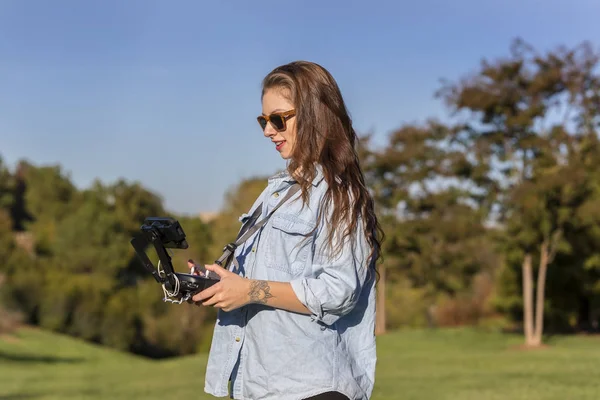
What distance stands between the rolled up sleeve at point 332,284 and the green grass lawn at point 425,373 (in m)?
11.0

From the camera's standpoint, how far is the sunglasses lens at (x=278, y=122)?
267cm

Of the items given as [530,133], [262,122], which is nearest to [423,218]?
[530,133]

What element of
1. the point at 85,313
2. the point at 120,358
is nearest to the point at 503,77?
the point at 120,358

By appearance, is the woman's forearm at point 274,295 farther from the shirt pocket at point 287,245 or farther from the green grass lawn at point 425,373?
the green grass lawn at point 425,373

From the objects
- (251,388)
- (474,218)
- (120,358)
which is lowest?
(120,358)

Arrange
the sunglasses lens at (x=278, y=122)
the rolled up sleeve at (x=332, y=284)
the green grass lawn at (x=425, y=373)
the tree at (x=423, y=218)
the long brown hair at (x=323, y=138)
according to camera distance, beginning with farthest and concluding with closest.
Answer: the tree at (x=423, y=218), the green grass lawn at (x=425, y=373), the sunglasses lens at (x=278, y=122), the long brown hair at (x=323, y=138), the rolled up sleeve at (x=332, y=284)

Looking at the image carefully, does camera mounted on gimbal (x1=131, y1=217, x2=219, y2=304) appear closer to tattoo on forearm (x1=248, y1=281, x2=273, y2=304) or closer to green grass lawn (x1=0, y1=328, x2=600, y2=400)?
tattoo on forearm (x1=248, y1=281, x2=273, y2=304)

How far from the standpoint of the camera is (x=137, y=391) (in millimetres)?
17906

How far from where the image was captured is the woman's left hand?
2.45 m

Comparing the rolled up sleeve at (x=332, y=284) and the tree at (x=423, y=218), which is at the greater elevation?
the tree at (x=423, y=218)

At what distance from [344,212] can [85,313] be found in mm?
50118

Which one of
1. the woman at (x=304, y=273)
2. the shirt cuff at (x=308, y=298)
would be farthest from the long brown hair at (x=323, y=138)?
the shirt cuff at (x=308, y=298)

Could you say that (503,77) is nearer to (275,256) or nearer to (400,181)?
(400,181)

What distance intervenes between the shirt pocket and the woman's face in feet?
0.86
